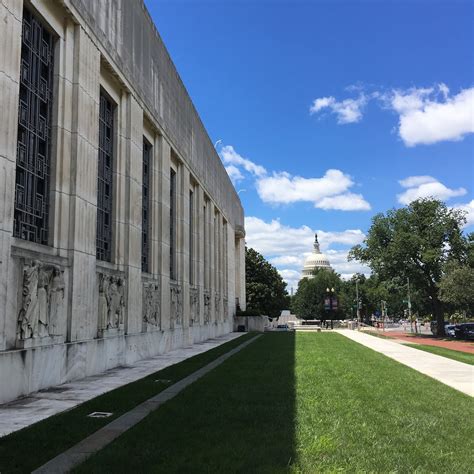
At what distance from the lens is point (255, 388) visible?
11.6 metres

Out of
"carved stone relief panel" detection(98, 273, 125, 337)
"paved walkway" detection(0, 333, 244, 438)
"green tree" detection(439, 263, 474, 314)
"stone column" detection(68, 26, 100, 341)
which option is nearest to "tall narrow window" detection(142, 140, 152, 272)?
"carved stone relief panel" detection(98, 273, 125, 337)

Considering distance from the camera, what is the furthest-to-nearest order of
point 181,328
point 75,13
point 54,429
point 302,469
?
point 181,328 → point 75,13 → point 54,429 → point 302,469

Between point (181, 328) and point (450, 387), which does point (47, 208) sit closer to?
point (450, 387)

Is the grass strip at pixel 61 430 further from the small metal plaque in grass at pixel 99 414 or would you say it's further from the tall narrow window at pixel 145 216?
the tall narrow window at pixel 145 216

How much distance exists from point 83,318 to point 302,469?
987 cm

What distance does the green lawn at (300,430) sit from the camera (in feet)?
19.4

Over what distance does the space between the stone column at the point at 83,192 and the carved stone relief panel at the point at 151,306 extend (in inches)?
217

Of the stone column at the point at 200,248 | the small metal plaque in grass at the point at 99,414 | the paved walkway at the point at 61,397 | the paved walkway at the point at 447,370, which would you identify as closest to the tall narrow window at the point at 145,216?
the paved walkway at the point at 61,397

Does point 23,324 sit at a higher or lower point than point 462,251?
lower

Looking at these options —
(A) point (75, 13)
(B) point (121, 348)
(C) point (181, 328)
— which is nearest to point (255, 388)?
(B) point (121, 348)

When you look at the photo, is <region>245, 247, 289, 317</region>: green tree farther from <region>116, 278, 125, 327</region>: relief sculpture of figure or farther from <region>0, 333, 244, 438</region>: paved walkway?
<region>0, 333, 244, 438</region>: paved walkway

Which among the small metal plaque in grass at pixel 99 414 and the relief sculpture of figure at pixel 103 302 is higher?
the relief sculpture of figure at pixel 103 302


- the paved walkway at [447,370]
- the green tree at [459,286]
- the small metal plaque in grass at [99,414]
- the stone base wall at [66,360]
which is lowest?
the paved walkway at [447,370]

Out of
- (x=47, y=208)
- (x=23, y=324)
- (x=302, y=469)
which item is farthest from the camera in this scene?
(x=47, y=208)
